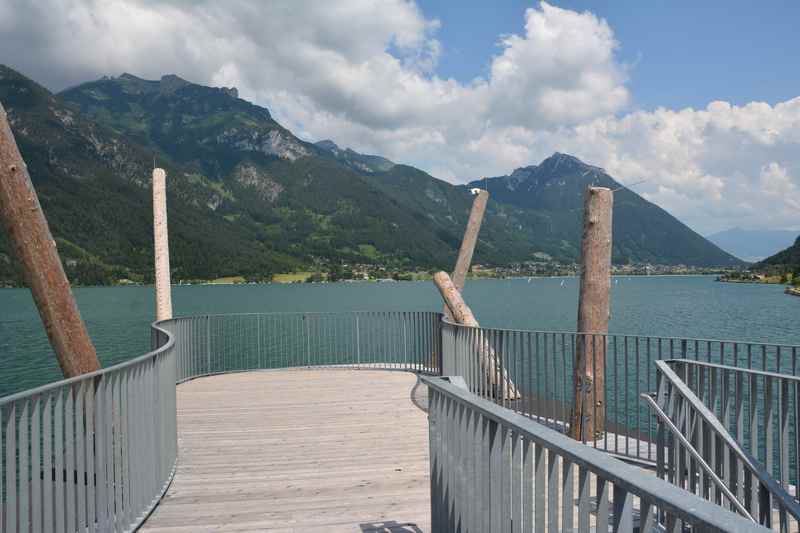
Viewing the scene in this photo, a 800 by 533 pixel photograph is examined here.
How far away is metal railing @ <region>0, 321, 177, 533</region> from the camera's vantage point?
126 inches

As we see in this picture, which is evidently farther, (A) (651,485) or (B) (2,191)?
(B) (2,191)

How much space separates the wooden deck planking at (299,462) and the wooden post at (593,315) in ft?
6.19

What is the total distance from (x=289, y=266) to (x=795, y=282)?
425ft

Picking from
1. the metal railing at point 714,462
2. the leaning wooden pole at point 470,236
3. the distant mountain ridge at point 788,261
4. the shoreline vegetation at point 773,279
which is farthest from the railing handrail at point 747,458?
the distant mountain ridge at point 788,261

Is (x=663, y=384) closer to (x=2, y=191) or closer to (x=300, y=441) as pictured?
(x=300, y=441)

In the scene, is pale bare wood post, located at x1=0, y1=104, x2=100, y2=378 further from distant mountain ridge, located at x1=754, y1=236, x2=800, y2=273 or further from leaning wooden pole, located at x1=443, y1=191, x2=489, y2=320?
distant mountain ridge, located at x1=754, y1=236, x2=800, y2=273

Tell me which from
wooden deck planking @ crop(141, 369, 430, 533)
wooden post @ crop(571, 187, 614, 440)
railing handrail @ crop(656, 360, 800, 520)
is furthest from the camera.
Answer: wooden post @ crop(571, 187, 614, 440)

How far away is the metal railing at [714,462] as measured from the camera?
353 cm

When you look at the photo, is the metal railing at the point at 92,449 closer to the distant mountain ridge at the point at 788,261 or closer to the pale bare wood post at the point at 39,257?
the pale bare wood post at the point at 39,257

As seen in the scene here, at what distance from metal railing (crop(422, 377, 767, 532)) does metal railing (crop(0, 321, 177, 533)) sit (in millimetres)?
2152

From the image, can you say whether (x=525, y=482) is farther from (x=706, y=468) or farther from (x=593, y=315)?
(x=593, y=315)

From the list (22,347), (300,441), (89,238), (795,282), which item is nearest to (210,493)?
(300,441)

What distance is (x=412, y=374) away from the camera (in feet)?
41.8

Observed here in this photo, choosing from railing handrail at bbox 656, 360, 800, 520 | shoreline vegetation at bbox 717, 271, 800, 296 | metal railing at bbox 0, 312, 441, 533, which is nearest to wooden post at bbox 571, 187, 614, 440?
railing handrail at bbox 656, 360, 800, 520
